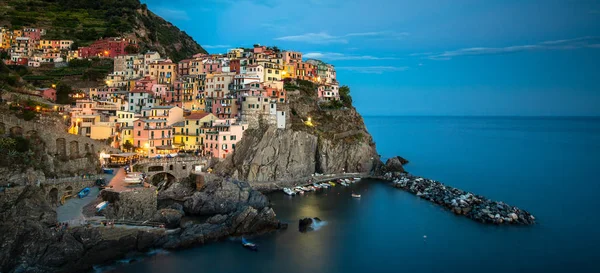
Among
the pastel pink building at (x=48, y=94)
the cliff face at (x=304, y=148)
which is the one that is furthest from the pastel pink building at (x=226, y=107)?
the pastel pink building at (x=48, y=94)

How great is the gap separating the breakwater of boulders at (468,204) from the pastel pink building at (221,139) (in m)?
18.5

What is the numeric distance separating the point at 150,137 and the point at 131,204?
48.3 ft

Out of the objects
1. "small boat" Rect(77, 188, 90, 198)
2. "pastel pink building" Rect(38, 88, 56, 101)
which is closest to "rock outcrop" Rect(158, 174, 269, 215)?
"small boat" Rect(77, 188, 90, 198)

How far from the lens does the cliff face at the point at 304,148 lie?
46.3 metres

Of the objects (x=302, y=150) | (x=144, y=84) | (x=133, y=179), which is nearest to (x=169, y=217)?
(x=133, y=179)

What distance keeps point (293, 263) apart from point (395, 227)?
1168cm

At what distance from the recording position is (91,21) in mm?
81938

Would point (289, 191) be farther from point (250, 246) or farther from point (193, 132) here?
point (250, 246)

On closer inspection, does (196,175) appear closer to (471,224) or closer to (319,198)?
(319,198)

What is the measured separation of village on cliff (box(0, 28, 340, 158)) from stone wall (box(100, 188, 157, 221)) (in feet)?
40.1

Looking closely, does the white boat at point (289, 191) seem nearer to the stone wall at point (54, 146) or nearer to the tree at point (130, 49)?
the stone wall at point (54, 146)

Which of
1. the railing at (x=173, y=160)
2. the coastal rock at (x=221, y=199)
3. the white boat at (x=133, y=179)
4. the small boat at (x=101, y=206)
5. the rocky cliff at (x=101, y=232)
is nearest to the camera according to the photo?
the rocky cliff at (x=101, y=232)

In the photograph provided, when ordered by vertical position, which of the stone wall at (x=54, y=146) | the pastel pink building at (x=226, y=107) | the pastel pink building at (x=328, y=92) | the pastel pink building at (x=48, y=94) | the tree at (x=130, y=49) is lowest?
the stone wall at (x=54, y=146)

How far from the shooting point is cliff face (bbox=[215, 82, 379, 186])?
46.3 metres
